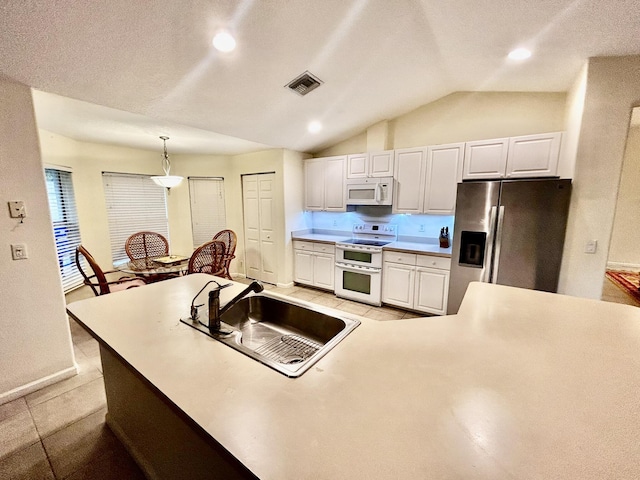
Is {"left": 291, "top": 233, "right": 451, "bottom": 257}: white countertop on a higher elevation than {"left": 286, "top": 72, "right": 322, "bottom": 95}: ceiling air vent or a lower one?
lower

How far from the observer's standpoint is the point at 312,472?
0.59 meters

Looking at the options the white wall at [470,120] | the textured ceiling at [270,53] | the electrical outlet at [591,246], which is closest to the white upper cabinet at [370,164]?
the white wall at [470,120]

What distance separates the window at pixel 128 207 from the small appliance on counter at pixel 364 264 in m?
3.26

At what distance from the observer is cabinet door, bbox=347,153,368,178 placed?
12.8 ft

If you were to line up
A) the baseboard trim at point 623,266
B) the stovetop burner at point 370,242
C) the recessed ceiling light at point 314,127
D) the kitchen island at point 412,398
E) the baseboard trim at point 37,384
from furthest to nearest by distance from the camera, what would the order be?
1. the baseboard trim at point 623,266
2. the stovetop burner at point 370,242
3. the recessed ceiling light at point 314,127
4. the baseboard trim at point 37,384
5. the kitchen island at point 412,398

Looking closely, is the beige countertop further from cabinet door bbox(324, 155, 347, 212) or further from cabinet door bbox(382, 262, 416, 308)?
cabinet door bbox(324, 155, 347, 212)

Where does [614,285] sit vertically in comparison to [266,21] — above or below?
below

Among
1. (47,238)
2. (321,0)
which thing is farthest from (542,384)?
(47,238)

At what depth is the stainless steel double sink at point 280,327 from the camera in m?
1.30

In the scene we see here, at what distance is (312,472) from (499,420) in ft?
1.70

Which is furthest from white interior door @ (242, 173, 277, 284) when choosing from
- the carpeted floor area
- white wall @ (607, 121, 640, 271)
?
white wall @ (607, 121, 640, 271)

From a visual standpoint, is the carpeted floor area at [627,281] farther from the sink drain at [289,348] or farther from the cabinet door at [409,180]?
the sink drain at [289,348]

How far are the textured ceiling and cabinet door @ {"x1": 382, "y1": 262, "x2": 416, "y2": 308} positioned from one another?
2.14 meters

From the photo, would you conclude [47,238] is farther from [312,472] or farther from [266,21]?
[312,472]
